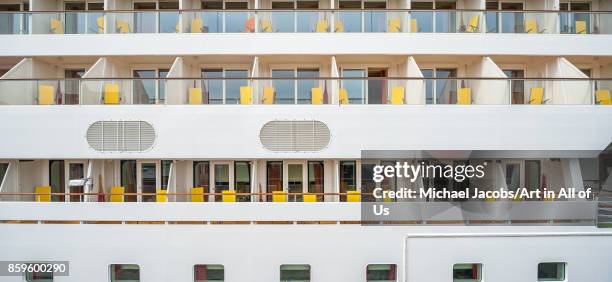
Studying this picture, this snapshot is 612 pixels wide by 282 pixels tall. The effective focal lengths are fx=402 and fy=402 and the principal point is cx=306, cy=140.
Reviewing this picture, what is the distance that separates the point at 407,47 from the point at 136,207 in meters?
7.10

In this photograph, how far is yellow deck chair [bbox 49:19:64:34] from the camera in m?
9.78

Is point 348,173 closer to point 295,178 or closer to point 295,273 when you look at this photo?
point 295,178

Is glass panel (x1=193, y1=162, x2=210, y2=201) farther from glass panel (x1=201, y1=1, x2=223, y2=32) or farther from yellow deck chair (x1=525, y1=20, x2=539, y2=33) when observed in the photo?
yellow deck chair (x1=525, y1=20, x2=539, y2=33)

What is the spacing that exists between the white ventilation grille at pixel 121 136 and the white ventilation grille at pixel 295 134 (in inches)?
99.6

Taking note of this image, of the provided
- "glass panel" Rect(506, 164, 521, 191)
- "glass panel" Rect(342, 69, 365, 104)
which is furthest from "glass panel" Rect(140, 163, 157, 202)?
"glass panel" Rect(506, 164, 521, 191)

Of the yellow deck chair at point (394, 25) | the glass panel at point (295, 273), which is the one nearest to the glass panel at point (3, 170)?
the glass panel at point (295, 273)

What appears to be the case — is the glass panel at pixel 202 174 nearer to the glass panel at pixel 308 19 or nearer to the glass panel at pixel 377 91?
the glass panel at pixel 308 19

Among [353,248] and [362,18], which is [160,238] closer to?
[353,248]

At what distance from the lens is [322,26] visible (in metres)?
9.74

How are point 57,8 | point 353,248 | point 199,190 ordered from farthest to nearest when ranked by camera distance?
point 57,8 < point 199,190 < point 353,248

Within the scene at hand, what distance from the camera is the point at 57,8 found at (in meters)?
11.0

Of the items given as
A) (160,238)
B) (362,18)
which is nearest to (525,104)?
(362,18)

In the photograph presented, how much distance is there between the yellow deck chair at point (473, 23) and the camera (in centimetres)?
968

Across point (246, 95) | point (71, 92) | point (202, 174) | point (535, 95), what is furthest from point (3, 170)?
point (535, 95)
